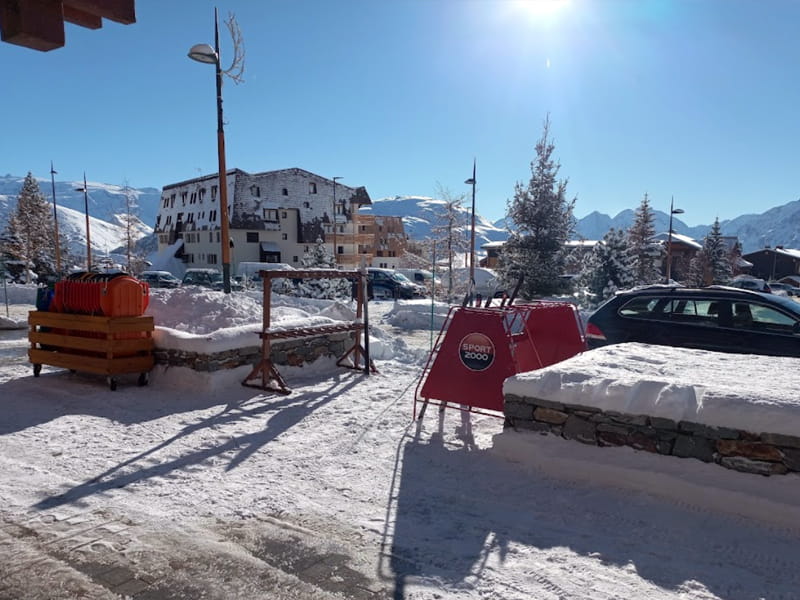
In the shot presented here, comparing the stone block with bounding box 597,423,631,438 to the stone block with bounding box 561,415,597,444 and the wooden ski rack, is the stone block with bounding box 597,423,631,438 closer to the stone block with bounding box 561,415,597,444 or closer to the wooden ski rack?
the stone block with bounding box 561,415,597,444

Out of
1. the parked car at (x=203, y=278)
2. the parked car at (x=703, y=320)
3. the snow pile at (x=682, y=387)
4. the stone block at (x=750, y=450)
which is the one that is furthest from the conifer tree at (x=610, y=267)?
the stone block at (x=750, y=450)

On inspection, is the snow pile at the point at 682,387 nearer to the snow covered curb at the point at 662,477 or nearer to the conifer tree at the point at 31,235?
the snow covered curb at the point at 662,477

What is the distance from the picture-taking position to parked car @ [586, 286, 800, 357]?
6.88m

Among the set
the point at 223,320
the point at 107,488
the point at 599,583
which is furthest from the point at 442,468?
the point at 223,320

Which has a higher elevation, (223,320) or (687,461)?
(223,320)

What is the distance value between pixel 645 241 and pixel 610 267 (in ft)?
51.4

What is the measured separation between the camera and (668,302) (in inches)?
304

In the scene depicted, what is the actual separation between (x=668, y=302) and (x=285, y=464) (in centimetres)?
603

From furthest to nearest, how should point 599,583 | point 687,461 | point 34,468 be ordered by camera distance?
point 34,468 < point 687,461 < point 599,583

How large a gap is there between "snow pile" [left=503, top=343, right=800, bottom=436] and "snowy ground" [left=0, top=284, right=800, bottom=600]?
385 millimetres

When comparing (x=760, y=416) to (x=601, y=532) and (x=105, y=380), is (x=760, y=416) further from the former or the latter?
(x=105, y=380)

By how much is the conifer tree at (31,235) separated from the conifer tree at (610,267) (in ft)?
134

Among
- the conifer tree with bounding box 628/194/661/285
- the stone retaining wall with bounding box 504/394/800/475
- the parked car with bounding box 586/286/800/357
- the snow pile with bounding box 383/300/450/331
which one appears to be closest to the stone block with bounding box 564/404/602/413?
the stone retaining wall with bounding box 504/394/800/475

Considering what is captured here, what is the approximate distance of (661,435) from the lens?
4.03 meters
